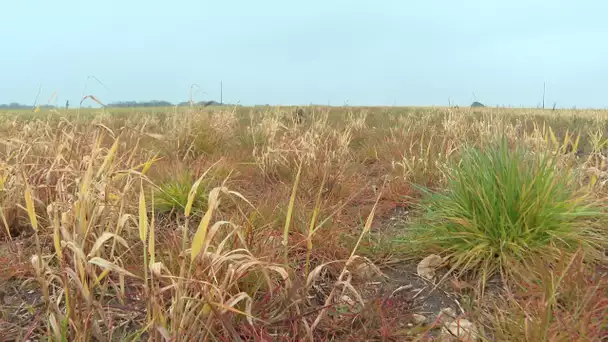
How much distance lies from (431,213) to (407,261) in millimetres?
306

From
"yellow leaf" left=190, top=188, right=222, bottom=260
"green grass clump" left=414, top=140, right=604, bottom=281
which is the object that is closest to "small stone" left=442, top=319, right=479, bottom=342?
"green grass clump" left=414, top=140, right=604, bottom=281

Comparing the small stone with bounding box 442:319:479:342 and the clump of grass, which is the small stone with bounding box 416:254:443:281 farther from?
the clump of grass

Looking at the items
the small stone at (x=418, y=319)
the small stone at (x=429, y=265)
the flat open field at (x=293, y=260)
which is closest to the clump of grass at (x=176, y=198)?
the flat open field at (x=293, y=260)

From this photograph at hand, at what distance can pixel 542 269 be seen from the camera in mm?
1464

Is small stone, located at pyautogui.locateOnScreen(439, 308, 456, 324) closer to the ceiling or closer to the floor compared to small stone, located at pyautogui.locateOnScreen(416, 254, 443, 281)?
closer to the floor

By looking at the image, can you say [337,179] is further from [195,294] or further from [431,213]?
[195,294]

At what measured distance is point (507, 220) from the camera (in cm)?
191

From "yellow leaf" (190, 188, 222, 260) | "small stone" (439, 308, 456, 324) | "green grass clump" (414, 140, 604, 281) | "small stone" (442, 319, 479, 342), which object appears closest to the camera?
"yellow leaf" (190, 188, 222, 260)

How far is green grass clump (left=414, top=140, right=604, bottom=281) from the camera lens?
184 cm

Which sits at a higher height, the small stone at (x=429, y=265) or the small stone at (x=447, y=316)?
the small stone at (x=429, y=265)

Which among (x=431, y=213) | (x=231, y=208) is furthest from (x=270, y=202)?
(x=431, y=213)

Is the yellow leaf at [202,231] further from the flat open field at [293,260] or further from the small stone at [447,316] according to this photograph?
the small stone at [447,316]

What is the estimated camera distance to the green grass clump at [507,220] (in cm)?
184

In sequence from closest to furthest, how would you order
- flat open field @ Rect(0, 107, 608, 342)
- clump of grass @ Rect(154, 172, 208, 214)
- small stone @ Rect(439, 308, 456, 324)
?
flat open field @ Rect(0, 107, 608, 342), small stone @ Rect(439, 308, 456, 324), clump of grass @ Rect(154, 172, 208, 214)
